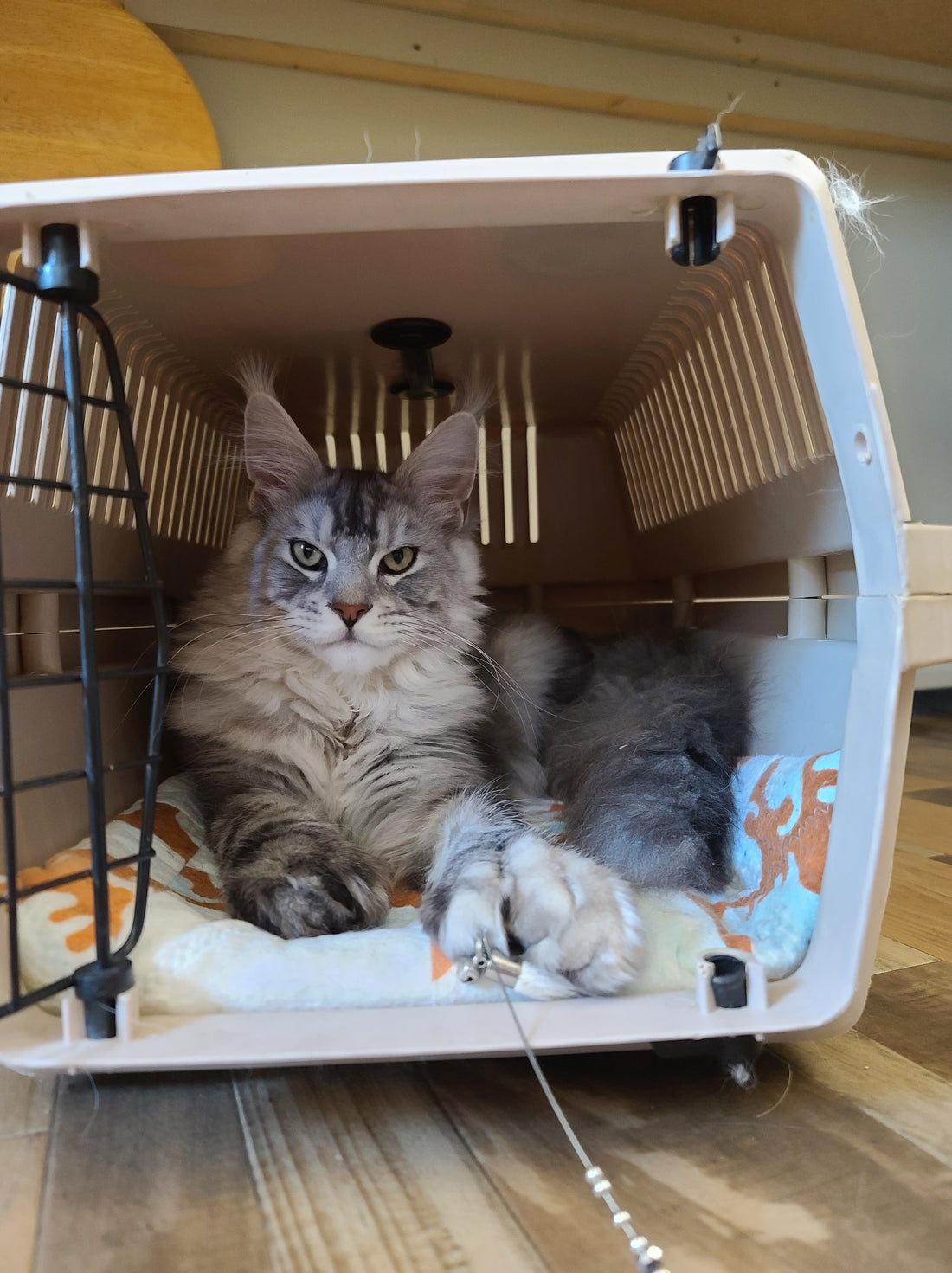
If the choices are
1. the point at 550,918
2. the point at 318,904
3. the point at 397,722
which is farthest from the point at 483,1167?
the point at 397,722

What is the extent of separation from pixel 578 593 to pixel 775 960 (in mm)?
1448

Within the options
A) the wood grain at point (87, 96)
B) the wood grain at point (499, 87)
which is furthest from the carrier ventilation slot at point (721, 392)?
the wood grain at point (87, 96)

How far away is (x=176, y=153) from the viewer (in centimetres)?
200

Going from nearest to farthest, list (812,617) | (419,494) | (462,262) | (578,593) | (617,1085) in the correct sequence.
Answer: (617,1085) < (462,262) < (812,617) < (419,494) < (578,593)

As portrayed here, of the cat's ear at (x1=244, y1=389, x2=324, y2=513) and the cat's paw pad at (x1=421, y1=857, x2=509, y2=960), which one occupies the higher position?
the cat's ear at (x1=244, y1=389, x2=324, y2=513)

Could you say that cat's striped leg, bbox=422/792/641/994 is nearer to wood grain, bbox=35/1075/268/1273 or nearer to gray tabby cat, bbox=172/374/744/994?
gray tabby cat, bbox=172/374/744/994

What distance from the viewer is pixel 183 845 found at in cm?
120

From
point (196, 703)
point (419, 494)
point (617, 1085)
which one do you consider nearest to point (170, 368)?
point (419, 494)

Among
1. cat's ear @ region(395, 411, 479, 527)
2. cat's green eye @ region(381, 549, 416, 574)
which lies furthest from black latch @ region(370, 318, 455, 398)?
cat's green eye @ region(381, 549, 416, 574)

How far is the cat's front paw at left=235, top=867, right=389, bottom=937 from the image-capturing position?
3.05ft

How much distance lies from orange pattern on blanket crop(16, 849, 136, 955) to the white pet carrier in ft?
0.13

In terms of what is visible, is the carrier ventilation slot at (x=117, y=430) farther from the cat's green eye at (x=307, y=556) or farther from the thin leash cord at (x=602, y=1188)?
the thin leash cord at (x=602, y=1188)

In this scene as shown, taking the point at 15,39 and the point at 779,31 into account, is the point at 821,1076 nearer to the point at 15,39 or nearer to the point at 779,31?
the point at 15,39

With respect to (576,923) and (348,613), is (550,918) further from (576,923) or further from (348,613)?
(348,613)
